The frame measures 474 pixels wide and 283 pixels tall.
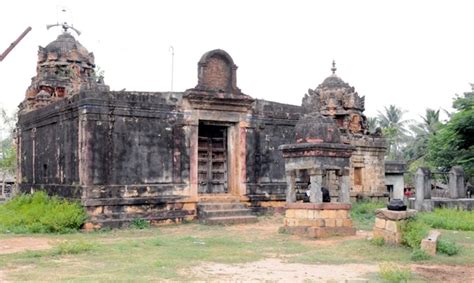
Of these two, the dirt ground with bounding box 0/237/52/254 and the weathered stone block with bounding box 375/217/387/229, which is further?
the weathered stone block with bounding box 375/217/387/229

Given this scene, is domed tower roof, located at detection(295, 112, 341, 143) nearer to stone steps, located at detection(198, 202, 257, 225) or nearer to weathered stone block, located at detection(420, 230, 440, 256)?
stone steps, located at detection(198, 202, 257, 225)

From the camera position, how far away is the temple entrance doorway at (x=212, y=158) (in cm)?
1756

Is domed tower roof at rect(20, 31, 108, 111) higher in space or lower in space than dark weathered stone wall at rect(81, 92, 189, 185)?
higher

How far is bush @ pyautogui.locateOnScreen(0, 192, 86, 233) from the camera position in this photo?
14.3 m

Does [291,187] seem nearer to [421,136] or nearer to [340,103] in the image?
[340,103]

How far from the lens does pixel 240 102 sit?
1745cm

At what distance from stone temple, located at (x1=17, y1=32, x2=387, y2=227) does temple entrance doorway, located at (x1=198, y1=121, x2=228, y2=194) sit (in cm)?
3

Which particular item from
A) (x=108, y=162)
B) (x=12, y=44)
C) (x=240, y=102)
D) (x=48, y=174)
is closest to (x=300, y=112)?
(x=240, y=102)

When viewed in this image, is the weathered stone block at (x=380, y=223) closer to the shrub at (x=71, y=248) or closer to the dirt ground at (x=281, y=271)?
the dirt ground at (x=281, y=271)

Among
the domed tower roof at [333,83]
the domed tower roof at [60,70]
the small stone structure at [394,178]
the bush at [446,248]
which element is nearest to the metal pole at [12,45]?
the bush at [446,248]

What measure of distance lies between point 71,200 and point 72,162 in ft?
3.55

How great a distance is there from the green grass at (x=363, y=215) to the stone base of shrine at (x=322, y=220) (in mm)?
1862

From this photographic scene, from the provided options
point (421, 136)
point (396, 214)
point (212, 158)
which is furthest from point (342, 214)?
point (421, 136)

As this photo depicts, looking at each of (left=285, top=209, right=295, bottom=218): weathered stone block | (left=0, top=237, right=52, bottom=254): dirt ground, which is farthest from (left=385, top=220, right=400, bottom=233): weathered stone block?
(left=0, top=237, right=52, bottom=254): dirt ground
